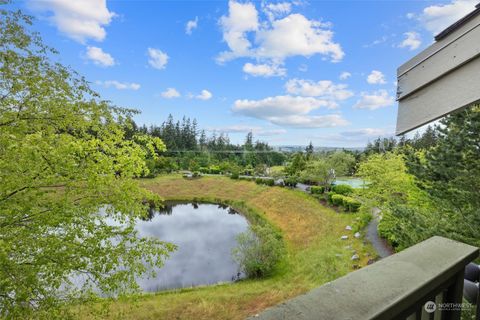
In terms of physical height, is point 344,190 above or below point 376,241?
→ above

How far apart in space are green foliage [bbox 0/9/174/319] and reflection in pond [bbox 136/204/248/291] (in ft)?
24.5

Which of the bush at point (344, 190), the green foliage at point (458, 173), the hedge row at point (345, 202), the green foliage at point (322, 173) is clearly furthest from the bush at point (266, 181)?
the green foliage at point (458, 173)

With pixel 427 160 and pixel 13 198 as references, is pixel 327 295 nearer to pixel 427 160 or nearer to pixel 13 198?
pixel 13 198

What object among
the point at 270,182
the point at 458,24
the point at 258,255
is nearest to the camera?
the point at 458,24

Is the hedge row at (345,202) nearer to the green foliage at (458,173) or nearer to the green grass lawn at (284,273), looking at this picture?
the green grass lawn at (284,273)

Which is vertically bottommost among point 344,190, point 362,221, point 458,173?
point 362,221

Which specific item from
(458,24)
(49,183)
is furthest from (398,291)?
(49,183)

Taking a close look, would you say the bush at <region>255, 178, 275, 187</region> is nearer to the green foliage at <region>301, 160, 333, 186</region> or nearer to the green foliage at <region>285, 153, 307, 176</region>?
the green foliage at <region>285, 153, 307, 176</region>

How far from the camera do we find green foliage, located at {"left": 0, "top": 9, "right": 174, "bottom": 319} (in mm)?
3490

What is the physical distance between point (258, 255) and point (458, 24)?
12103mm

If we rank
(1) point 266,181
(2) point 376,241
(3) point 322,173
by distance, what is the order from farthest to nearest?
(1) point 266,181
(3) point 322,173
(2) point 376,241

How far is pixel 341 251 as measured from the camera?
12.3 meters

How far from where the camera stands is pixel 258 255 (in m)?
12.2

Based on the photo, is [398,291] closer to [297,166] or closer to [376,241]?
[376,241]
